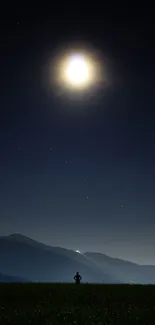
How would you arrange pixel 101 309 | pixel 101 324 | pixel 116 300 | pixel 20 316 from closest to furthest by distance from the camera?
pixel 101 324 → pixel 20 316 → pixel 101 309 → pixel 116 300

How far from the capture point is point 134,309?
1848cm

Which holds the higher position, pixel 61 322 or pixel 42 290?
pixel 42 290

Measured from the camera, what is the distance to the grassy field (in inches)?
Answer: 612

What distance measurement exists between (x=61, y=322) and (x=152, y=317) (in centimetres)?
426

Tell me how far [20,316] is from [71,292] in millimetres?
8527

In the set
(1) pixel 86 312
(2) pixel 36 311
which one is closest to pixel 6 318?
(2) pixel 36 311

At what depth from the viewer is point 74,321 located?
1499 cm

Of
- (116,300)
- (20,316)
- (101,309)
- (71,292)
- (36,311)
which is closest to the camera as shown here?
(20,316)

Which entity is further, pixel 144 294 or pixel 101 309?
pixel 144 294

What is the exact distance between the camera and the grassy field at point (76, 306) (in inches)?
612

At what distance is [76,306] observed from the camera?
19.7 meters

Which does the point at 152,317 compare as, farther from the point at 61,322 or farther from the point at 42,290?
the point at 42,290

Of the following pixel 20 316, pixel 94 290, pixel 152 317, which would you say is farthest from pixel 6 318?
pixel 94 290

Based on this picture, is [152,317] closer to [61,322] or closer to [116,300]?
[61,322]
